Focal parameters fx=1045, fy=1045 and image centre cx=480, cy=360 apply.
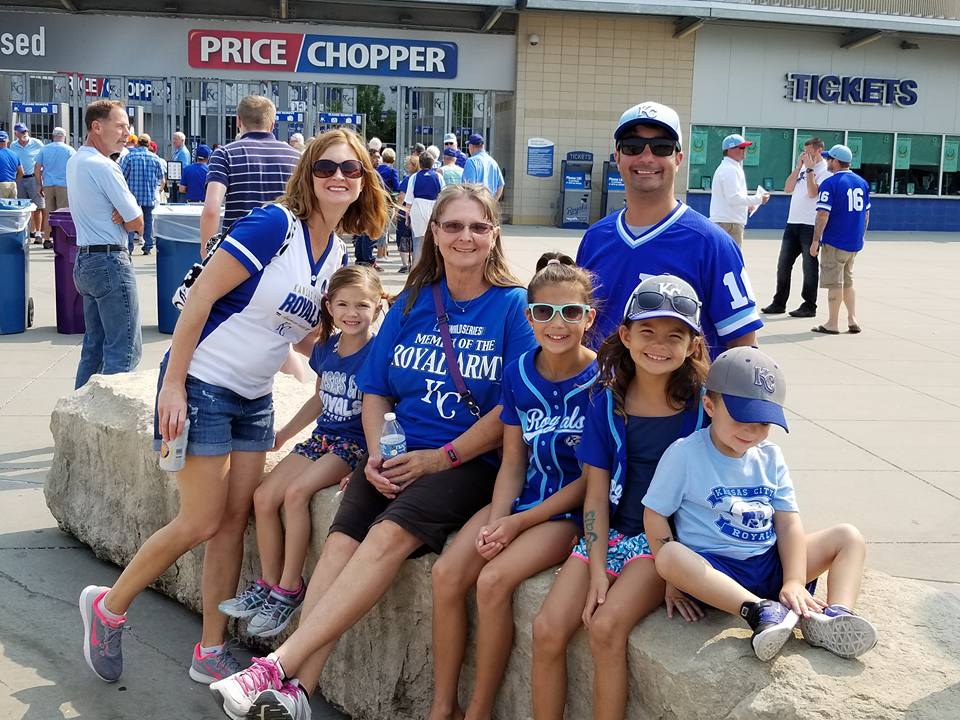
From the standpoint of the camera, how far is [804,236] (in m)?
11.7

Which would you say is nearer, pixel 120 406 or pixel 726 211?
pixel 120 406

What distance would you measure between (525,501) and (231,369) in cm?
112

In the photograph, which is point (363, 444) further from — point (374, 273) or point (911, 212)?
point (911, 212)

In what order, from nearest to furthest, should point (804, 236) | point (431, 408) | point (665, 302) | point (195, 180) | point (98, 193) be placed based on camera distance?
1. point (665, 302)
2. point (431, 408)
3. point (98, 193)
4. point (804, 236)
5. point (195, 180)

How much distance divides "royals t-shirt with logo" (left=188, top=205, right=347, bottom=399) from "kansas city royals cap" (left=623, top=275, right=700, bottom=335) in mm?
1266

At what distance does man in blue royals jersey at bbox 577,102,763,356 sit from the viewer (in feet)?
10.8

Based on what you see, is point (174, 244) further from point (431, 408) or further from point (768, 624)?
point (768, 624)

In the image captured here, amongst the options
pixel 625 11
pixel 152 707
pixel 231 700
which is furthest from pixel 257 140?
pixel 625 11

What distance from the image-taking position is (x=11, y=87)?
2312 cm

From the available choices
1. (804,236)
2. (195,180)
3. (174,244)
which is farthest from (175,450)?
(195,180)

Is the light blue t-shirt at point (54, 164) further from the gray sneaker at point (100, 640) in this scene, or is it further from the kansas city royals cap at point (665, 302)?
the kansas city royals cap at point (665, 302)

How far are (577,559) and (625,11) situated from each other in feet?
70.9

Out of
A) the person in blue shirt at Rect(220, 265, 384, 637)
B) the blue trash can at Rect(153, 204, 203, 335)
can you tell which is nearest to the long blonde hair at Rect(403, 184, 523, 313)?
the person in blue shirt at Rect(220, 265, 384, 637)

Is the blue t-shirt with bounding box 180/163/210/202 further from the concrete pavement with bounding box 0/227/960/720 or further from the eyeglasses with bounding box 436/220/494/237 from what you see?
the eyeglasses with bounding box 436/220/494/237
